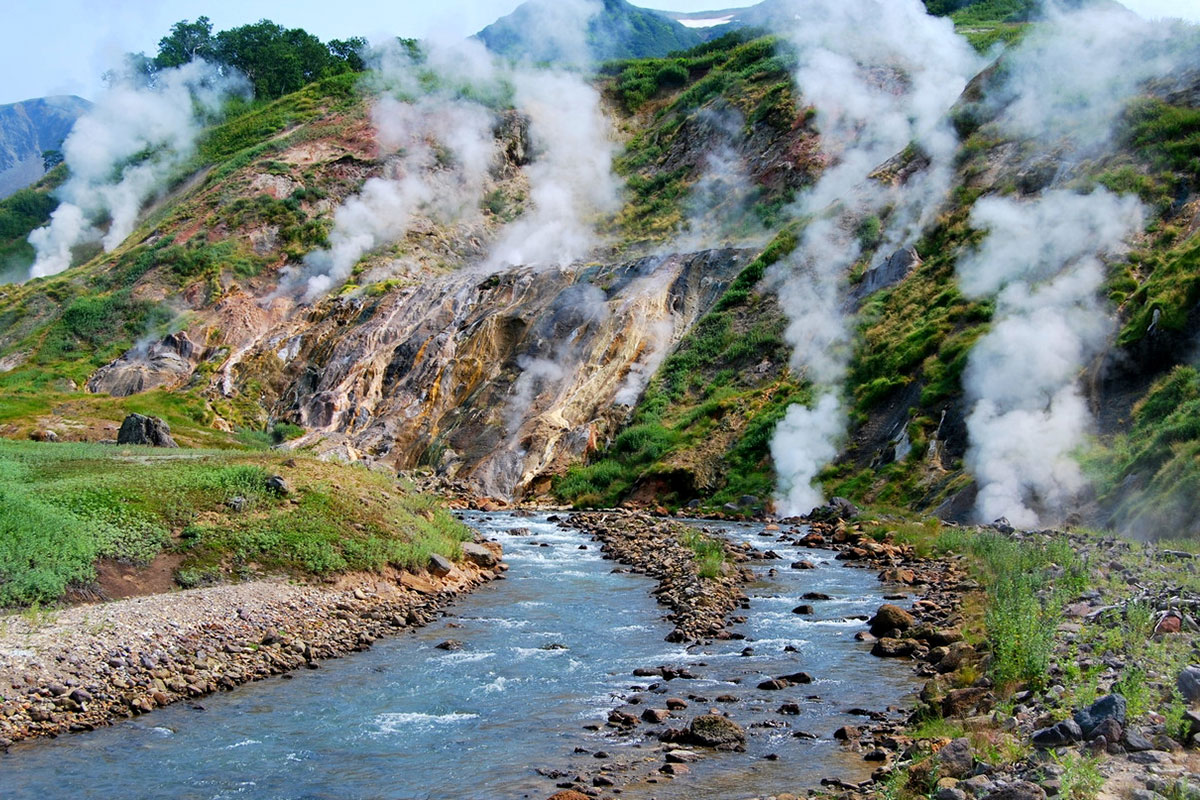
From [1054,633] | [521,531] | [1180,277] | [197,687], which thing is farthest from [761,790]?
[1180,277]

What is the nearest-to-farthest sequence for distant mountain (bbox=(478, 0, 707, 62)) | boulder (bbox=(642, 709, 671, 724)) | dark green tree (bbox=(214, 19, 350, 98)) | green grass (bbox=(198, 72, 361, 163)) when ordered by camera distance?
boulder (bbox=(642, 709, 671, 724)) < green grass (bbox=(198, 72, 361, 163)) < dark green tree (bbox=(214, 19, 350, 98)) < distant mountain (bbox=(478, 0, 707, 62))

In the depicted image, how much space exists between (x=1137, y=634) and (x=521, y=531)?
19.8 m

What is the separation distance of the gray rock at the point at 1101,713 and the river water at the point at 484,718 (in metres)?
2.25

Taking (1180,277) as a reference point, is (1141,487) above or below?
below

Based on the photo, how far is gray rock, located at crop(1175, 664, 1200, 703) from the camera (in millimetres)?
8539

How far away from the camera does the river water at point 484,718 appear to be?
984 cm

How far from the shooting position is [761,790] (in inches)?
368

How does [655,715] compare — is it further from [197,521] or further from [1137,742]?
[197,521]

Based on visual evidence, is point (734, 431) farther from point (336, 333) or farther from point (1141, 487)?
point (336, 333)

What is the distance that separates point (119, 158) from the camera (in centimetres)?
7762

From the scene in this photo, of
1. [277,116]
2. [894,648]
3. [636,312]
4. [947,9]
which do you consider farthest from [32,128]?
[894,648]

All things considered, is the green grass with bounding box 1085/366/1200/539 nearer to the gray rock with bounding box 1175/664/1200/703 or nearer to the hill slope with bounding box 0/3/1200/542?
the hill slope with bounding box 0/3/1200/542

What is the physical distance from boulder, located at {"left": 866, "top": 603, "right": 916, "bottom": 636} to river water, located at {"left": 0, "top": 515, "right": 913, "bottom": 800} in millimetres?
461

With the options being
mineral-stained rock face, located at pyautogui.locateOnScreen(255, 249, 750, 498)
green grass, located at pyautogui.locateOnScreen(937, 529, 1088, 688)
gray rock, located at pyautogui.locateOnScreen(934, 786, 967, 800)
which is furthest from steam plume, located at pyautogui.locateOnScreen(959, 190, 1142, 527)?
gray rock, located at pyautogui.locateOnScreen(934, 786, 967, 800)
